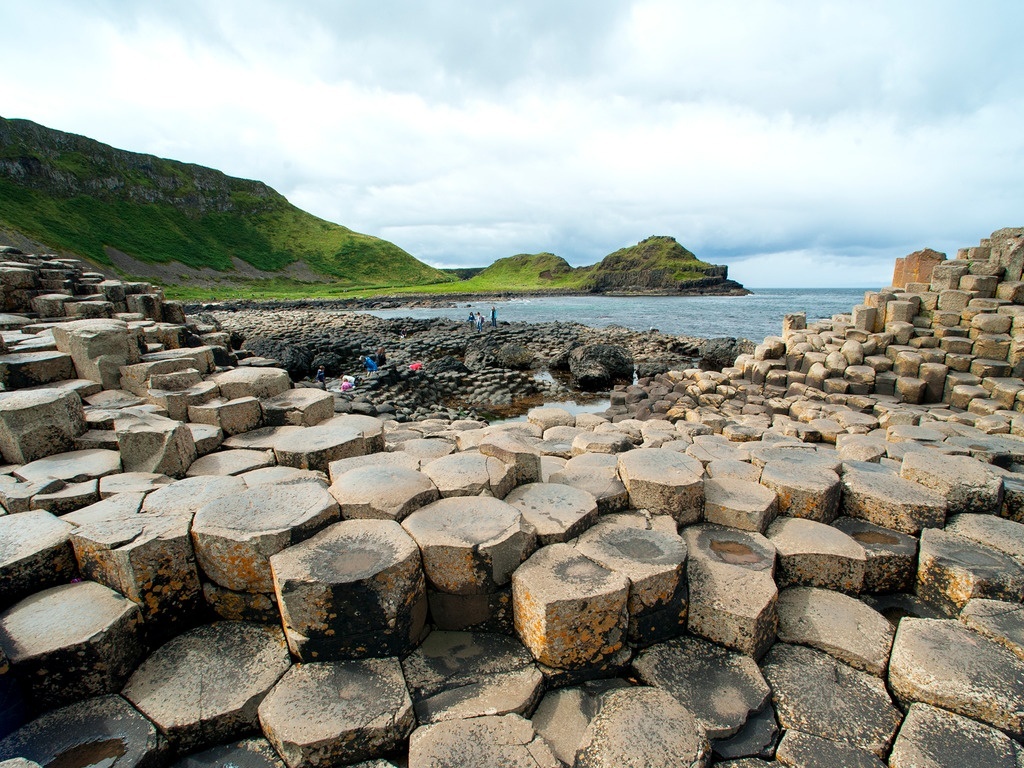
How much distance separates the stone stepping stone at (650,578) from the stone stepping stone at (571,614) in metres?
0.10

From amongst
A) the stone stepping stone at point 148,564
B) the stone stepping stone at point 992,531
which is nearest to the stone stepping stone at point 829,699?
the stone stepping stone at point 992,531

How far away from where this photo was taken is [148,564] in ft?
9.77

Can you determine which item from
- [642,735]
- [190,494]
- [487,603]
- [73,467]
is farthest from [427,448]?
[642,735]

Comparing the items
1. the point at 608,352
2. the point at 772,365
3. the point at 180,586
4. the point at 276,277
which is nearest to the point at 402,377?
the point at 608,352

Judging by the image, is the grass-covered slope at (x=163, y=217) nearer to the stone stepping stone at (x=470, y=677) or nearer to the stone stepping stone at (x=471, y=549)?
the stone stepping stone at (x=471, y=549)

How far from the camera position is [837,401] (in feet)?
33.9

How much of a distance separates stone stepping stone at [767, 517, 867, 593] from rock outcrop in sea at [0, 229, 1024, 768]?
2 centimetres

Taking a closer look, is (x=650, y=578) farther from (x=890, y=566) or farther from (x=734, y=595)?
(x=890, y=566)

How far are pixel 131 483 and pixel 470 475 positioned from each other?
2.84 metres

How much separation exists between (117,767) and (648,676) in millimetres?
2928

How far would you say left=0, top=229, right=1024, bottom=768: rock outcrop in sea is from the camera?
8.65 feet

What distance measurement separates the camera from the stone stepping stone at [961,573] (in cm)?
359

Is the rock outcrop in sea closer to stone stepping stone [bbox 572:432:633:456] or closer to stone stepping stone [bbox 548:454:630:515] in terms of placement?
stone stepping stone [bbox 548:454:630:515]

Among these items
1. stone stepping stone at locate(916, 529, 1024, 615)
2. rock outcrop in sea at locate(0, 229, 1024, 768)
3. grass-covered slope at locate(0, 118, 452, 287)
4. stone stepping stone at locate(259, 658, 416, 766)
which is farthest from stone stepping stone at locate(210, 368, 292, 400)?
grass-covered slope at locate(0, 118, 452, 287)
